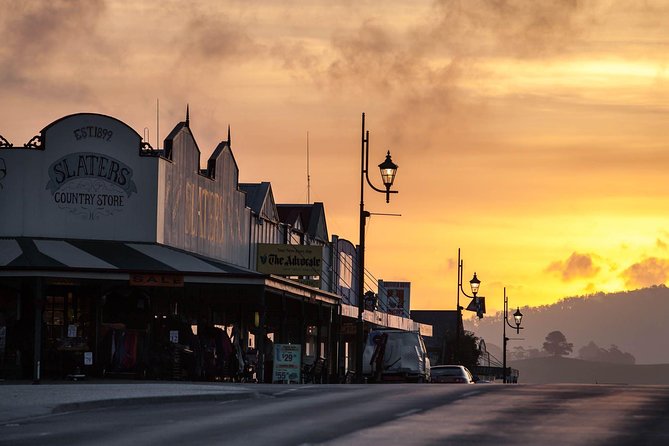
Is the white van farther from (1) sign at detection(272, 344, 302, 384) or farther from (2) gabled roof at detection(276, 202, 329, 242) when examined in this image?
(2) gabled roof at detection(276, 202, 329, 242)

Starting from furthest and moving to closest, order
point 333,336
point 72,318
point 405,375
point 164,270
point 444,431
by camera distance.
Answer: point 333,336 → point 405,375 → point 72,318 → point 164,270 → point 444,431

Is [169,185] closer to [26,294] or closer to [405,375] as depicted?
[26,294]

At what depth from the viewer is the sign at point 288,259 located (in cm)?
5056

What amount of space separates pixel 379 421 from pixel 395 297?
225ft

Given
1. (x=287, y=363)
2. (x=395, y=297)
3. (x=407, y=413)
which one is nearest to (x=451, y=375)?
(x=287, y=363)

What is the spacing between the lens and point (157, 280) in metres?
40.4

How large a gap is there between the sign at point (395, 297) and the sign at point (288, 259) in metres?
32.0

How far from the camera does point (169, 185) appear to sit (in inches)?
1810

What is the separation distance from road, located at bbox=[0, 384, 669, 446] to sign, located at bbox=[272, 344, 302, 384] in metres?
14.1

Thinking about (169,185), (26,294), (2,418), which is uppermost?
(169,185)

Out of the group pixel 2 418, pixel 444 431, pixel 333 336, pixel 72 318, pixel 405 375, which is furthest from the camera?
pixel 333 336

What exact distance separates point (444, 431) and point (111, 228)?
2542 centimetres

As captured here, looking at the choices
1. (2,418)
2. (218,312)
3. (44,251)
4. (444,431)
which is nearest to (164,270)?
(44,251)

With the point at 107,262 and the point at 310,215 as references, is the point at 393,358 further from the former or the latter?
the point at 310,215
